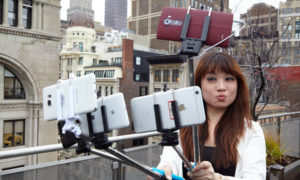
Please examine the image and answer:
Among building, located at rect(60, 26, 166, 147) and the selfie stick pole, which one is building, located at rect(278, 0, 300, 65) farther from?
building, located at rect(60, 26, 166, 147)

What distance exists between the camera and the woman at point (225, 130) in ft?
5.08

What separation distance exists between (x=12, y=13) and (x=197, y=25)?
1580cm

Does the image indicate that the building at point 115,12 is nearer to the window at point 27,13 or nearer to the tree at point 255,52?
the window at point 27,13

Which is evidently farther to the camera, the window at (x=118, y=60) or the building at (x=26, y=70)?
the window at (x=118, y=60)

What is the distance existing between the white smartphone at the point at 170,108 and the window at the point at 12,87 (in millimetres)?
15837

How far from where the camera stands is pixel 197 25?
1.44m

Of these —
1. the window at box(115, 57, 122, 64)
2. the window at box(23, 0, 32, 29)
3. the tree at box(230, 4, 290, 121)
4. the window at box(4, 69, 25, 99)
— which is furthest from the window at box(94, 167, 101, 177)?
the window at box(115, 57, 122, 64)

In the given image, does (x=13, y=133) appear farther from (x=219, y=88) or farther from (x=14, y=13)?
(x=219, y=88)

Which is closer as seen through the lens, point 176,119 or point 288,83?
point 176,119

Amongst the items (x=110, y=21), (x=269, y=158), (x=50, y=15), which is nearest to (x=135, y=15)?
(x=50, y=15)

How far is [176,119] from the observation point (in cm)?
113

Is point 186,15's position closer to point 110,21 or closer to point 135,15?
point 135,15

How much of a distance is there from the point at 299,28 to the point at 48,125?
660 inches

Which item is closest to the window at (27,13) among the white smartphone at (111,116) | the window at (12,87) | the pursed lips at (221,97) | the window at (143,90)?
the window at (12,87)
